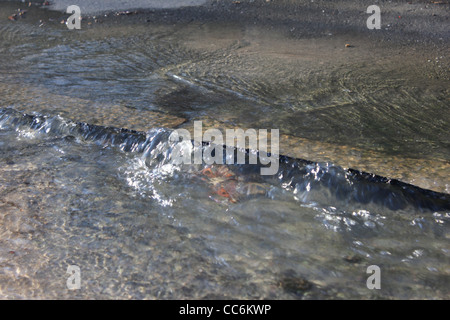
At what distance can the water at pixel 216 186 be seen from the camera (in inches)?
75.8

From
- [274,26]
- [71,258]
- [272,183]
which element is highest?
[274,26]

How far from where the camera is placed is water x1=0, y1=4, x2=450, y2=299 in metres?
1.93

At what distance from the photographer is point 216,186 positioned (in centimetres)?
261

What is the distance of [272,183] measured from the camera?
2605mm

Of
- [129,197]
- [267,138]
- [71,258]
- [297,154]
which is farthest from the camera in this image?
[267,138]

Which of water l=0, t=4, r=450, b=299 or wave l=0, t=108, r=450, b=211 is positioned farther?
wave l=0, t=108, r=450, b=211

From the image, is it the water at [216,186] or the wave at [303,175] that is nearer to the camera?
the water at [216,186]

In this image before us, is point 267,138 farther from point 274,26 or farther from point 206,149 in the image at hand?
point 274,26

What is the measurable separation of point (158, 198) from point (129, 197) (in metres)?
0.15
